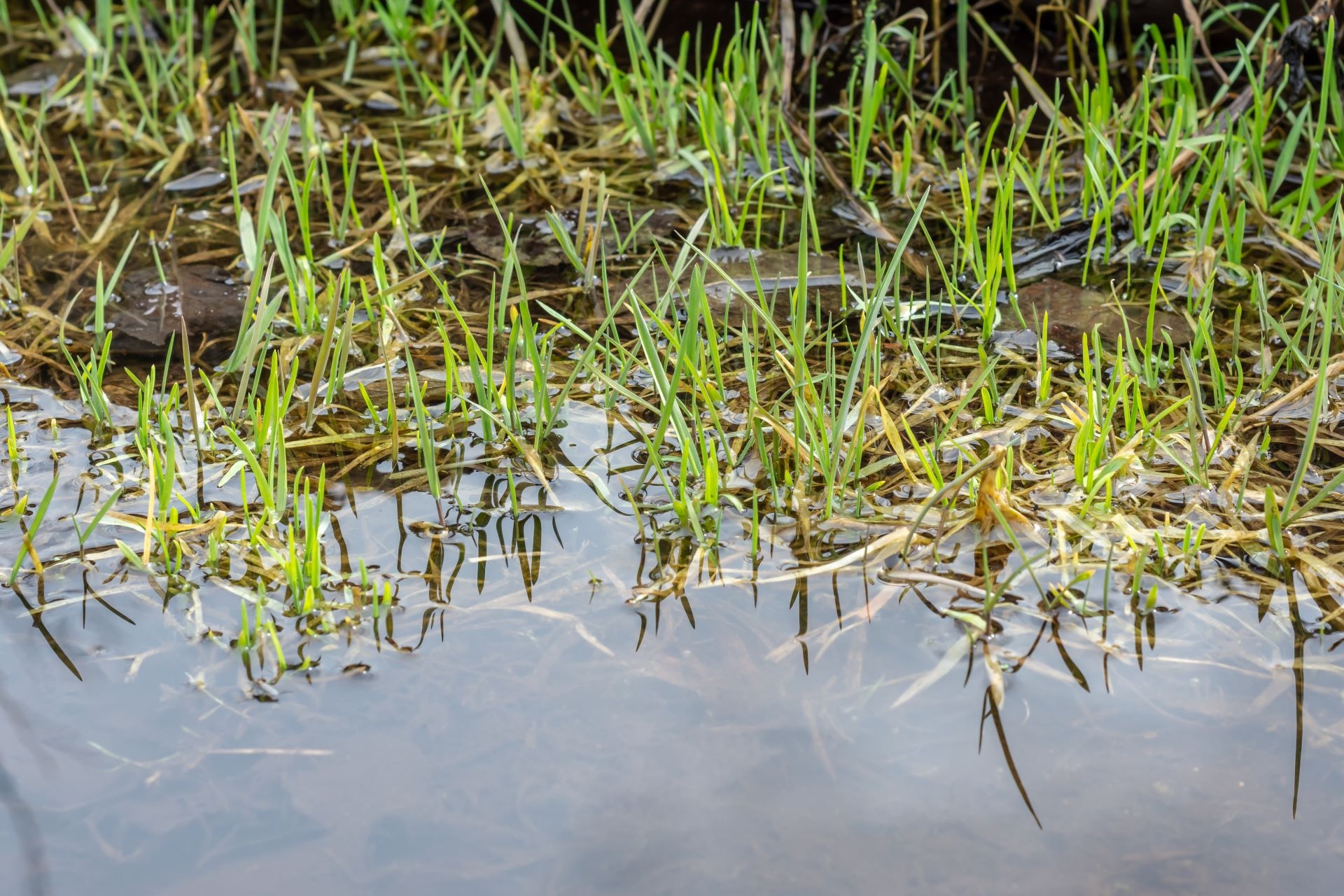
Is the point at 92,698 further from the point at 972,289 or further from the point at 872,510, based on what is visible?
the point at 972,289

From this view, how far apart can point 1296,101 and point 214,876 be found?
3.14 metres

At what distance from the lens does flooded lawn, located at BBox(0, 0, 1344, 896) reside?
1322 mm

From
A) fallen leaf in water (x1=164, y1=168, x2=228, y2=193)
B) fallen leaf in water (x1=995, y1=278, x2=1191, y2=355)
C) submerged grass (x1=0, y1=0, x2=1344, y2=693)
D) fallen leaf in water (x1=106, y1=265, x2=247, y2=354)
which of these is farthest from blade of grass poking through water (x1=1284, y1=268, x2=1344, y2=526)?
fallen leaf in water (x1=164, y1=168, x2=228, y2=193)

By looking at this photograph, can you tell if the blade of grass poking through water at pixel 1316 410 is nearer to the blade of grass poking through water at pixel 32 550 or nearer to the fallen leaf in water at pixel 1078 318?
the fallen leaf in water at pixel 1078 318

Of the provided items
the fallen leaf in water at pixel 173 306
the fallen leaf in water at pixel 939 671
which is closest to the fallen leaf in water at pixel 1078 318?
the fallen leaf in water at pixel 939 671

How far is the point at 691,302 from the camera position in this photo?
5.84 feet

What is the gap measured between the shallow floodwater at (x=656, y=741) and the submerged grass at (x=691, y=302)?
7 centimetres

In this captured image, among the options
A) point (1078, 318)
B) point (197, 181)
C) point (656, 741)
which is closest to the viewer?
point (656, 741)

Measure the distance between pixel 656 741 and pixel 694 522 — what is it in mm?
381

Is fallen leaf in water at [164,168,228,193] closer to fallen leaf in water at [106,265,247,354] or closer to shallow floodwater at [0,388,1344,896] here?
fallen leaf in water at [106,265,247,354]

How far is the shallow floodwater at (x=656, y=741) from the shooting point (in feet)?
4.19

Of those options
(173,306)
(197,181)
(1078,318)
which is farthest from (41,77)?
(1078,318)

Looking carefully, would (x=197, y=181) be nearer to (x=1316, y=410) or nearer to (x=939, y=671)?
(x=939, y=671)

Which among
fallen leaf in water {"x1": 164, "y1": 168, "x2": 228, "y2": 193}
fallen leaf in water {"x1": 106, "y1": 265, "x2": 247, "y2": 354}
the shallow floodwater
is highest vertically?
fallen leaf in water {"x1": 164, "y1": 168, "x2": 228, "y2": 193}
